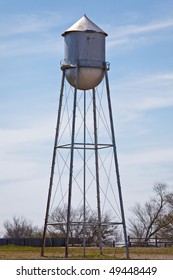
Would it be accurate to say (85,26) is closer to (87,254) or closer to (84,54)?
(84,54)

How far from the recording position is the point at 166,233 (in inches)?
3386

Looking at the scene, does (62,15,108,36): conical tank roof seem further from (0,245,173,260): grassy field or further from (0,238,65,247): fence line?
(0,238,65,247): fence line

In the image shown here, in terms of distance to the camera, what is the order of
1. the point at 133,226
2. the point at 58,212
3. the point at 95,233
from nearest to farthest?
1. the point at 95,233
2. the point at 58,212
3. the point at 133,226

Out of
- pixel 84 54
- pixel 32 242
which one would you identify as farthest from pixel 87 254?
pixel 32 242

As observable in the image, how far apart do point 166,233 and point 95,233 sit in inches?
543

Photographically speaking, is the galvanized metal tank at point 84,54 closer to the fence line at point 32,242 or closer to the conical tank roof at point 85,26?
the conical tank roof at point 85,26

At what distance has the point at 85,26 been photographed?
43.0 metres

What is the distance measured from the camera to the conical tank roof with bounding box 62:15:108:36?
42.8m

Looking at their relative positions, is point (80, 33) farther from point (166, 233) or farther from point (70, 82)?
point (166, 233)

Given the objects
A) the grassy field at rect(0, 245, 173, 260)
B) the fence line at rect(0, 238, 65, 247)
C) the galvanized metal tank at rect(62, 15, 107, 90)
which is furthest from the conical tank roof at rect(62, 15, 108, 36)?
the fence line at rect(0, 238, 65, 247)
